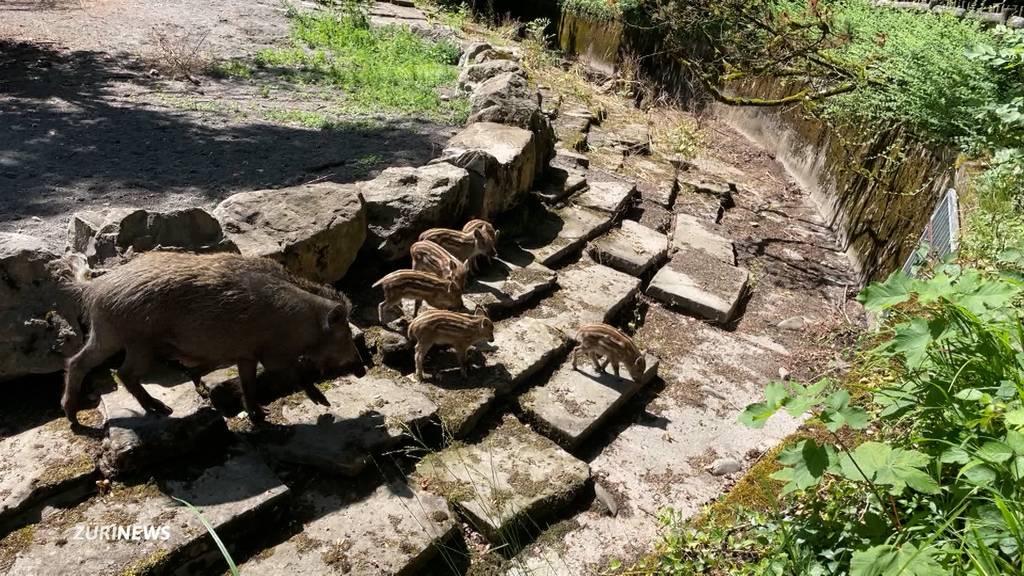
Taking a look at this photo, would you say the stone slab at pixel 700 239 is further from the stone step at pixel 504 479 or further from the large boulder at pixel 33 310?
the large boulder at pixel 33 310

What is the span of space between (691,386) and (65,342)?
440 centimetres

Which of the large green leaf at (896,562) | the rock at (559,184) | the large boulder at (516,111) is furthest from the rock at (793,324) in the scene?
the large green leaf at (896,562)

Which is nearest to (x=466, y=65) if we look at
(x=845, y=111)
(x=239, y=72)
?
(x=239, y=72)

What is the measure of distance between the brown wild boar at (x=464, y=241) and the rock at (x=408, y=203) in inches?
7.2

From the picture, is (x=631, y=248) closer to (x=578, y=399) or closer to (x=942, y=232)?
(x=578, y=399)

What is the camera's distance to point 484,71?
380 inches

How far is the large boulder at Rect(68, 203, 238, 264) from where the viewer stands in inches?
166

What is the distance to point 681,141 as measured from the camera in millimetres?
10711

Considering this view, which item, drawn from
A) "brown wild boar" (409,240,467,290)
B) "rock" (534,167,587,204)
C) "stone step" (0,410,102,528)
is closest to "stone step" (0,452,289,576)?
"stone step" (0,410,102,528)

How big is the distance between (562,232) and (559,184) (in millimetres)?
887

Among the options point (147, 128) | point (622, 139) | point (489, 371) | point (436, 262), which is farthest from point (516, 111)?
point (147, 128)

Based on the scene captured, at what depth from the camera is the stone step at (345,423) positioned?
4.10m

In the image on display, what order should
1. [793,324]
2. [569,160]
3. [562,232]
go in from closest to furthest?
→ [793,324]
[562,232]
[569,160]

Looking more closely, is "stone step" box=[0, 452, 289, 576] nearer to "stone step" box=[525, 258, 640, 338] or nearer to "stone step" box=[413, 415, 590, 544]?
"stone step" box=[413, 415, 590, 544]
